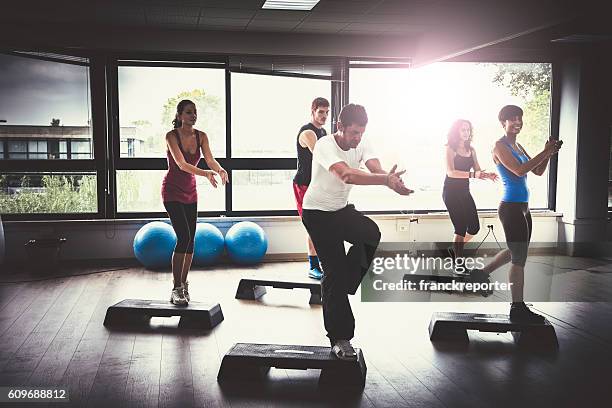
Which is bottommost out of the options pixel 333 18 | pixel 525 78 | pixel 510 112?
pixel 510 112

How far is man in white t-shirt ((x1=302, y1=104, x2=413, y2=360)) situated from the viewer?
3432 mm

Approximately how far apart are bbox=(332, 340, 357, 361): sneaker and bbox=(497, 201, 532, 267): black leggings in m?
1.37

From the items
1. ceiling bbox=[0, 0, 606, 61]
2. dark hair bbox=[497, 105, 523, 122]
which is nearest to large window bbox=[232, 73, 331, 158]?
ceiling bbox=[0, 0, 606, 61]

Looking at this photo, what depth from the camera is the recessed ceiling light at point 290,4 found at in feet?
19.7

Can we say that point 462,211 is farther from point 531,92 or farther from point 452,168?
point 531,92

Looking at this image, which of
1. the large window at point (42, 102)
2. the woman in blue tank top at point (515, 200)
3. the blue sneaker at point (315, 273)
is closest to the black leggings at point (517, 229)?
the woman in blue tank top at point (515, 200)

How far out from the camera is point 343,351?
11.5 ft

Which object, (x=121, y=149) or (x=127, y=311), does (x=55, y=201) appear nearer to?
(x=121, y=149)

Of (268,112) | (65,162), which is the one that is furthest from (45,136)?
(268,112)

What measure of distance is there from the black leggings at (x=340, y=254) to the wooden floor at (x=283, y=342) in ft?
1.18

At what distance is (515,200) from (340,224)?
4.64ft

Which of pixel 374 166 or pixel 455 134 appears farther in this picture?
pixel 455 134

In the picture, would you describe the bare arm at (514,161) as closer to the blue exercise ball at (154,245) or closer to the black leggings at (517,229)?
the black leggings at (517,229)

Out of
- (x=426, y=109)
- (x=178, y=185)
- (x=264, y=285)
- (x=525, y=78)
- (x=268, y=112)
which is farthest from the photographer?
(x=525, y=78)
